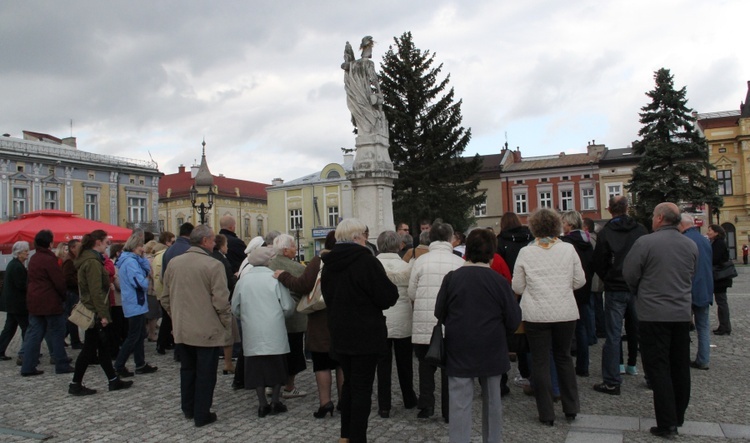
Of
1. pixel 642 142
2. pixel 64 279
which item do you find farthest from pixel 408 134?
pixel 64 279

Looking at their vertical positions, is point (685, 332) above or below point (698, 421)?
above

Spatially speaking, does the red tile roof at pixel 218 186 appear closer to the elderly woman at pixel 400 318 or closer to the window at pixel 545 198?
the window at pixel 545 198

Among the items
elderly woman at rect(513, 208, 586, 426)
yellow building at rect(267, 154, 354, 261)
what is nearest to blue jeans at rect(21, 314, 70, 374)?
elderly woman at rect(513, 208, 586, 426)

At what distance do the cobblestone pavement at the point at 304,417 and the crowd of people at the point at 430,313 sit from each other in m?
0.19

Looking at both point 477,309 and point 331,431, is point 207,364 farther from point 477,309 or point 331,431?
point 477,309

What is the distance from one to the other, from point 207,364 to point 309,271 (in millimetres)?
1391

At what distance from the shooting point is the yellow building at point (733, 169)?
150ft

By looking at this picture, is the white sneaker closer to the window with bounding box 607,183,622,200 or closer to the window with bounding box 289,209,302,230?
the window with bounding box 607,183,622,200

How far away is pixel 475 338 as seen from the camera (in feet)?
15.8

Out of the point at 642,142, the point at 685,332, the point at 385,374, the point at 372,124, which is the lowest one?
the point at 385,374

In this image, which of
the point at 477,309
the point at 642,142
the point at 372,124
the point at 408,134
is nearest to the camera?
the point at 477,309

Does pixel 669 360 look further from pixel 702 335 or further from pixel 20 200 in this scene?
pixel 20 200

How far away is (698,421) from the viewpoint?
5.68 meters

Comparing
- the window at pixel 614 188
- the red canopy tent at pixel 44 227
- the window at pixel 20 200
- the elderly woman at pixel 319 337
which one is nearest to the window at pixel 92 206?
the window at pixel 20 200
